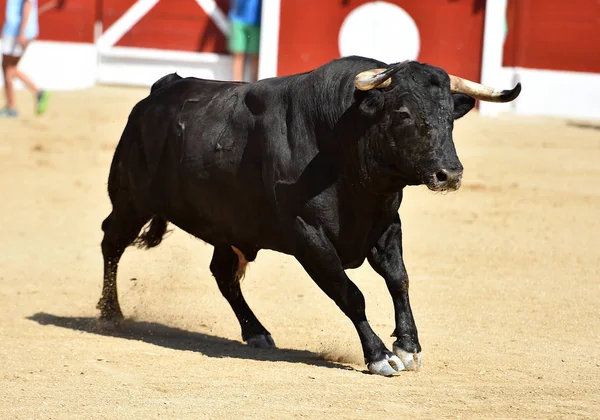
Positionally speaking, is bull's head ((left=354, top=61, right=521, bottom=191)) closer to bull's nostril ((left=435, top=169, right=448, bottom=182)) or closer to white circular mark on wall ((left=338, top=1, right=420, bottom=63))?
bull's nostril ((left=435, top=169, right=448, bottom=182))

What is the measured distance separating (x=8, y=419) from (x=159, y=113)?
6.59ft

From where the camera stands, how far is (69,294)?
623 centimetres

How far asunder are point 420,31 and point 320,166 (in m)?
8.63

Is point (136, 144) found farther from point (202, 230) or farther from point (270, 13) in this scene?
point (270, 13)

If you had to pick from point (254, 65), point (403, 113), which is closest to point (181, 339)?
point (403, 113)

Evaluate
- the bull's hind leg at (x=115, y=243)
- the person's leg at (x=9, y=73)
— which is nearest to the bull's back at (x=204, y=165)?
the bull's hind leg at (x=115, y=243)

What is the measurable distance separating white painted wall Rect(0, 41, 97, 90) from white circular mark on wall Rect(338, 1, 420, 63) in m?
2.99

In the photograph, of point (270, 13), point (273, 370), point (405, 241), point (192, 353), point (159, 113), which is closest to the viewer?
point (273, 370)

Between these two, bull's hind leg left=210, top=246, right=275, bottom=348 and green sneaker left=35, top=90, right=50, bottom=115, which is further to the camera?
green sneaker left=35, top=90, right=50, bottom=115

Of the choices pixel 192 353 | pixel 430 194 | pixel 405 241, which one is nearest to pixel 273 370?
pixel 192 353

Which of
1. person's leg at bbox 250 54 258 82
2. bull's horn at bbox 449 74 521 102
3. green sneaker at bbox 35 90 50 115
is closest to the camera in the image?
bull's horn at bbox 449 74 521 102

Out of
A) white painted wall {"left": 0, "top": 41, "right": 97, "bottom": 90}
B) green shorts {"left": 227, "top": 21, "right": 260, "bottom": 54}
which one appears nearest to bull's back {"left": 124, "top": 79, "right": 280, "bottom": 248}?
green shorts {"left": 227, "top": 21, "right": 260, "bottom": 54}

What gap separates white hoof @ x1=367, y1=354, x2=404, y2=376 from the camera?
4320mm

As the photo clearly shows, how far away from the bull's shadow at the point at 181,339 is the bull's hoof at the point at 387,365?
0.18 metres
